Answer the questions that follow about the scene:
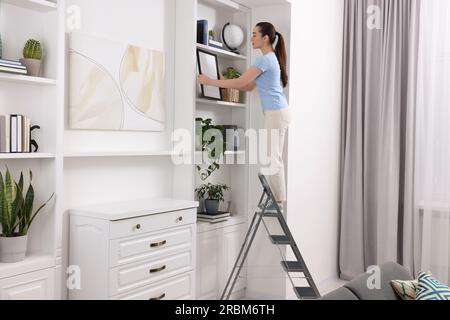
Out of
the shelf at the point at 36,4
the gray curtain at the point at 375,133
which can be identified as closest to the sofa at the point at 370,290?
the shelf at the point at 36,4

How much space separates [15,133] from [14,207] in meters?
0.36

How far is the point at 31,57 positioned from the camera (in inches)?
102

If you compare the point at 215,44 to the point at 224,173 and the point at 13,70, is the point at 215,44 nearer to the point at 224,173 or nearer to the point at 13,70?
the point at 224,173

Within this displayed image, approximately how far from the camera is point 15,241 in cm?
252

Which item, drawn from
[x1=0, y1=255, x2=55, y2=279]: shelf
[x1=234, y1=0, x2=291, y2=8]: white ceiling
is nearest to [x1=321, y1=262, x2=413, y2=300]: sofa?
[x1=0, y1=255, x2=55, y2=279]: shelf

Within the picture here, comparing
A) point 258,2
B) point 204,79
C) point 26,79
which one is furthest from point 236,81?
point 26,79

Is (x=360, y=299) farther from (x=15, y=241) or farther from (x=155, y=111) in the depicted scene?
(x=155, y=111)

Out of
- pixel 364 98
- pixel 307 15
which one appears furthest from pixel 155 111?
pixel 364 98

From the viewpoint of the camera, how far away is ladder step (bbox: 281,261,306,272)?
362 centimetres

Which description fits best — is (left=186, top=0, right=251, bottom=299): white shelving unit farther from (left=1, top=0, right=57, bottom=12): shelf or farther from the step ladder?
(left=1, top=0, right=57, bottom=12): shelf

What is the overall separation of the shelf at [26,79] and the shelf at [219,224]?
152 centimetres

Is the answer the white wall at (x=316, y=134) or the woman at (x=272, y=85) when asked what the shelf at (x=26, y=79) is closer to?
the woman at (x=272, y=85)

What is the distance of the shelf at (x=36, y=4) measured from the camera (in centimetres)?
259

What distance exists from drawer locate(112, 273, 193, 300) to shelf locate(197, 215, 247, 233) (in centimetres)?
45
